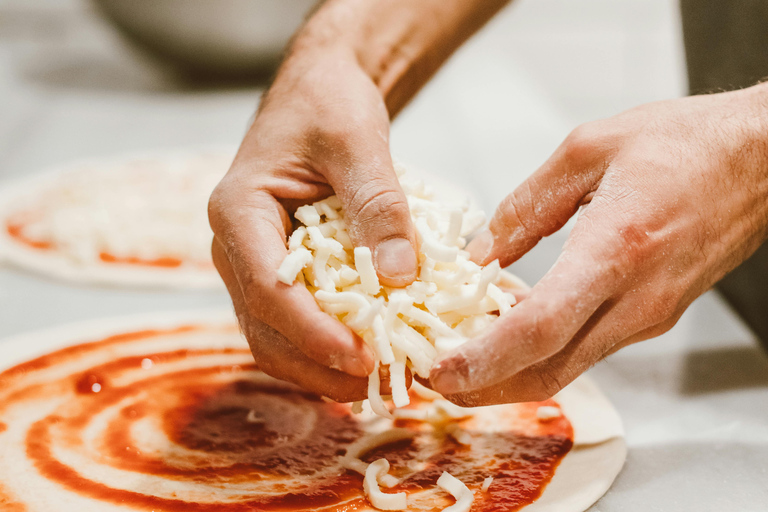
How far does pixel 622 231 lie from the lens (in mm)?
938

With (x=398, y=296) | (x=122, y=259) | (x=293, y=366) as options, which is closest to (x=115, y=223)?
(x=122, y=259)

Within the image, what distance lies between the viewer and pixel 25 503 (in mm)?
1005

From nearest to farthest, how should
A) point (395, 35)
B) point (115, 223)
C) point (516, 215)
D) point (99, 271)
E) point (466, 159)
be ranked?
1. point (516, 215)
2. point (395, 35)
3. point (99, 271)
4. point (115, 223)
5. point (466, 159)

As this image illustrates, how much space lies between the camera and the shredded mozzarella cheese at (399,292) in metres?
0.94

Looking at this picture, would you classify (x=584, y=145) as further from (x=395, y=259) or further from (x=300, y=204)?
(x=300, y=204)

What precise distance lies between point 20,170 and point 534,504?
6.09ft

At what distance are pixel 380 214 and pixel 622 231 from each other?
313 mm

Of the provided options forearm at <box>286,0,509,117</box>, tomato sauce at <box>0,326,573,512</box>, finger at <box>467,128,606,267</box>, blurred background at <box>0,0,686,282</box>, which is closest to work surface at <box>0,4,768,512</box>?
blurred background at <box>0,0,686,282</box>

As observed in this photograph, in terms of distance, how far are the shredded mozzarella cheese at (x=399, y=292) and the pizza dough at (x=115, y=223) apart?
2.34 ft

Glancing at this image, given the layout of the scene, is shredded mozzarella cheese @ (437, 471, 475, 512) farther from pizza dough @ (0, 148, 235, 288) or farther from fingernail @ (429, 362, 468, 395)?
pizza dough @ (0, 148, 235, 288)

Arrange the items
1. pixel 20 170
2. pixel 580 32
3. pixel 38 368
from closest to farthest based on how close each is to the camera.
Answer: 1. pixel 38 368
2. pixel 20 170
3. pixel 580 32

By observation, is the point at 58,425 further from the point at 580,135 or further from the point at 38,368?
the point at 580,135

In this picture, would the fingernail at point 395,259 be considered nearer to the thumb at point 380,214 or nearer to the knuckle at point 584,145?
the thumb at point 380,214

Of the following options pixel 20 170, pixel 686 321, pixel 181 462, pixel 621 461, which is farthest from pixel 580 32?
pixel 181 462
